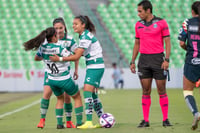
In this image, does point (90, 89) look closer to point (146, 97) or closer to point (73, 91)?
point (73, 91)

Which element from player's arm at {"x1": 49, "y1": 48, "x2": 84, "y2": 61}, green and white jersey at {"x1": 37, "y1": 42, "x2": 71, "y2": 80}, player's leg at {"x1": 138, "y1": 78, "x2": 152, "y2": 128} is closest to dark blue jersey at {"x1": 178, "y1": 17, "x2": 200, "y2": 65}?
player's leg at {"x1": 138, "y1": 78, "x2": 152, "y2": 128}

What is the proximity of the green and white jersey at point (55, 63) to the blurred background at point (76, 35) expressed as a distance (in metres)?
19.6

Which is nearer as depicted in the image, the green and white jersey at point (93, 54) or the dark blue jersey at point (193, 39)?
the dark blue jersey at point (193, 39)

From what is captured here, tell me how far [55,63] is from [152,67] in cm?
160

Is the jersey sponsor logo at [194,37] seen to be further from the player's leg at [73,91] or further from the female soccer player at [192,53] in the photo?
the player's leg at [73,91]

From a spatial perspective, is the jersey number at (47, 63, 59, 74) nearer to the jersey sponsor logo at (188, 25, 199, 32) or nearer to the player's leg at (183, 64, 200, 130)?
the player's leg at (183, 64, 200, 130)

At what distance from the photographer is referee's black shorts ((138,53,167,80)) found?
7863mm

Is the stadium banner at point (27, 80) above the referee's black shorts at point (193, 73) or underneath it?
underneath

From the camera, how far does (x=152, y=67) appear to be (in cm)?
786

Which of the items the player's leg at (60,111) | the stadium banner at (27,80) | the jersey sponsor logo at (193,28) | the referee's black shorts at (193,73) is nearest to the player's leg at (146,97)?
the referee's black shorts at (193,73)

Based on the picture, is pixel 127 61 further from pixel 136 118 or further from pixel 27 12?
pixel 136 118

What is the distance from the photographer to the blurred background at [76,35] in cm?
2787

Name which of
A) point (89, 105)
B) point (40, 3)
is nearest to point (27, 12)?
point (40, 3)

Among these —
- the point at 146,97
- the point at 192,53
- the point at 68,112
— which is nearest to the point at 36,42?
the point at 68,112
